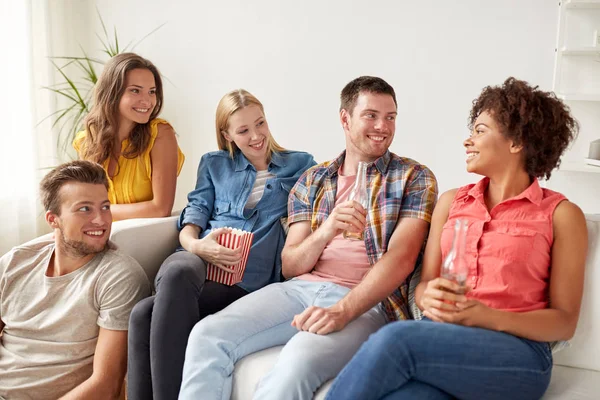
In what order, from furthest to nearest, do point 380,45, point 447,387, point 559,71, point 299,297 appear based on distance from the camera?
point 380,45, point 559,71, point 299,297, point 447,387

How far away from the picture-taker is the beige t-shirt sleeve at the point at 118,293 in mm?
2047

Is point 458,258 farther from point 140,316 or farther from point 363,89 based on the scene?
point 140,316

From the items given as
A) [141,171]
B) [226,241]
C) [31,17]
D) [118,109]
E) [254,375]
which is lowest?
[254,375]

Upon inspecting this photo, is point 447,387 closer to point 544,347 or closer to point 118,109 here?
point 544,347

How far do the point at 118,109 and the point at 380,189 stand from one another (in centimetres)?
118

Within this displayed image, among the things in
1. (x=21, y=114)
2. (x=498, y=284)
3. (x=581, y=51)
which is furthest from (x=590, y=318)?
(x=21, y=114)

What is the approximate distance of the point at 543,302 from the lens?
175 cm

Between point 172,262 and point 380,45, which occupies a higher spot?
point 380,45

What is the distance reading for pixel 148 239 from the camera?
244cm

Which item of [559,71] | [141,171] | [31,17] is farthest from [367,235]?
[31,17]

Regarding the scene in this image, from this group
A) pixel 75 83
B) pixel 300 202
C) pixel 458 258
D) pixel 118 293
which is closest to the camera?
pixel 458 258

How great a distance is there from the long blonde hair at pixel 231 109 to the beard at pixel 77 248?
2.28 ft

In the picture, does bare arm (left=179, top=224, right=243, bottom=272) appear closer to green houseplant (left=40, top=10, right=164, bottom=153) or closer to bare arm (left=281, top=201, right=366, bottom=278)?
bare arm (left=281, top=201, right=366, bottom=278)

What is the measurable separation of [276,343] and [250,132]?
0.84m
